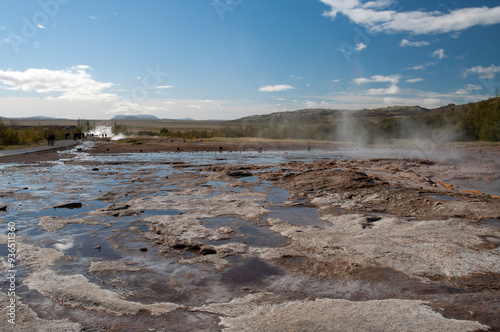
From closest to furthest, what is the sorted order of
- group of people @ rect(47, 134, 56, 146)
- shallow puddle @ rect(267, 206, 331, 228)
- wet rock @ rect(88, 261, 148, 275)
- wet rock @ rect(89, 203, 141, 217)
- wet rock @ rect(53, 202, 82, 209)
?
1. wet rock @ rect(88, 261, 148, 275)
2. shallow puddle @ rect(267, 206, 331, 228)
3. wet rock @ rect(89, 203, 141, 217)
4. wet rock @ rect(53, 202, 82, 209)
5. group of people @ rect(47, 134, 56, 146)

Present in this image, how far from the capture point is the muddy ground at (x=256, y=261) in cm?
361

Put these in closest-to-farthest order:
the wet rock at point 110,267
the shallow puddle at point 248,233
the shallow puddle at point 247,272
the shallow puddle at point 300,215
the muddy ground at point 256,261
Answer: the muddy ground at point 256,261, the shallow puddle at point 247,272, the wet rock at point 110,267, the shallow puddle at point 248,233, the shallow puddle at point 300,215

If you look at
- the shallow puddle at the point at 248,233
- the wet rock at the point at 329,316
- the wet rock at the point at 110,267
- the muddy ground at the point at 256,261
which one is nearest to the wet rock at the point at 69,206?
the muddy ground at the point at 256,261

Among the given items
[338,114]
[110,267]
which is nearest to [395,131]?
[110,267]

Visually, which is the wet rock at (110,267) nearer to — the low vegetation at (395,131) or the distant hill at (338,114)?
the low vegetation at (395,131)

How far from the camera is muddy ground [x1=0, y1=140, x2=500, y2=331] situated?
361 centimetres

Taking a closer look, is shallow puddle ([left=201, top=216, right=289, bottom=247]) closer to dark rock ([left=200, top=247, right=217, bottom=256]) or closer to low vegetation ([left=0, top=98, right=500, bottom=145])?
dark rock ([left=200, top=247, right=217, bottom=256])

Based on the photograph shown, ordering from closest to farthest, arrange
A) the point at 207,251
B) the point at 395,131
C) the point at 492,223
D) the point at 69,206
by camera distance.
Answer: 1. the point at 207,251
2. the point at 492,223
3. the point at 69,206
4. the point at 395,131

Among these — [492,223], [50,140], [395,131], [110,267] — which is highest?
[395,131]

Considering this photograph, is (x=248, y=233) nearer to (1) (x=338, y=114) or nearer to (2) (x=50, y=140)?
(2) (x=50, y=140)

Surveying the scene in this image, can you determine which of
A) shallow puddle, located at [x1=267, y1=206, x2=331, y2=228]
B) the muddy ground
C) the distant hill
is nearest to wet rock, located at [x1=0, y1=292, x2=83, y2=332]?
the muddy ground

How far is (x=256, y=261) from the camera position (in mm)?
5281

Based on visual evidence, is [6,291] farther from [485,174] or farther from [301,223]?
[485,174]

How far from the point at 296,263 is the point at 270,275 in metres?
0.56
